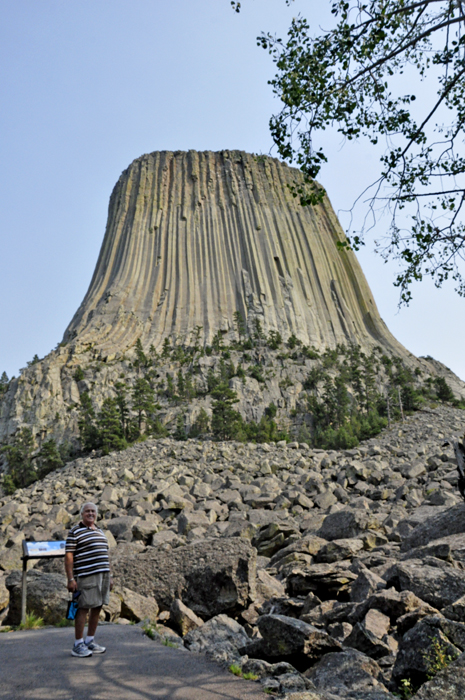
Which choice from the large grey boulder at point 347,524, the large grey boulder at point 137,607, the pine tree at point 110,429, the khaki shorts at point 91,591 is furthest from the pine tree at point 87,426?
the khaki shorts at point 91,591

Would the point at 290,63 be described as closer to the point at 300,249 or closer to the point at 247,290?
the point at 247,290

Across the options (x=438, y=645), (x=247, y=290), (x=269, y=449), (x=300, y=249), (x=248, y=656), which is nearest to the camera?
(x=438, y=645)

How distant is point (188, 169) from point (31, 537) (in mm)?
54803

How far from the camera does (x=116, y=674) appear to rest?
3.61 metres

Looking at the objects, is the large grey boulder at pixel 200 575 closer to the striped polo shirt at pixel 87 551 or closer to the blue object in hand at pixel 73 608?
the striped polo shirt at pixel 87 551

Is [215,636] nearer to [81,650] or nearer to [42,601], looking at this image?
[81,650]

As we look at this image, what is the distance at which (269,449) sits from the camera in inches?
891

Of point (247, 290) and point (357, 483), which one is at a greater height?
point (247, 290)

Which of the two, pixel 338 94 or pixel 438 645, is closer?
pixel 438 645

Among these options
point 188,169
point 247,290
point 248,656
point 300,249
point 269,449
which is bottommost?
point 248,656

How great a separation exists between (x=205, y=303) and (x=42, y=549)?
4701cm

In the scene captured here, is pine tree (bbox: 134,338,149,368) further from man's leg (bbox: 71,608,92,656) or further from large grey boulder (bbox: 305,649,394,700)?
large grey boulder (bbox: 305,649,394,700)

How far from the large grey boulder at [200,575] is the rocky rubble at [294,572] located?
0.02m

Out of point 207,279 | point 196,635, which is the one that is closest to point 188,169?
point 207,279
